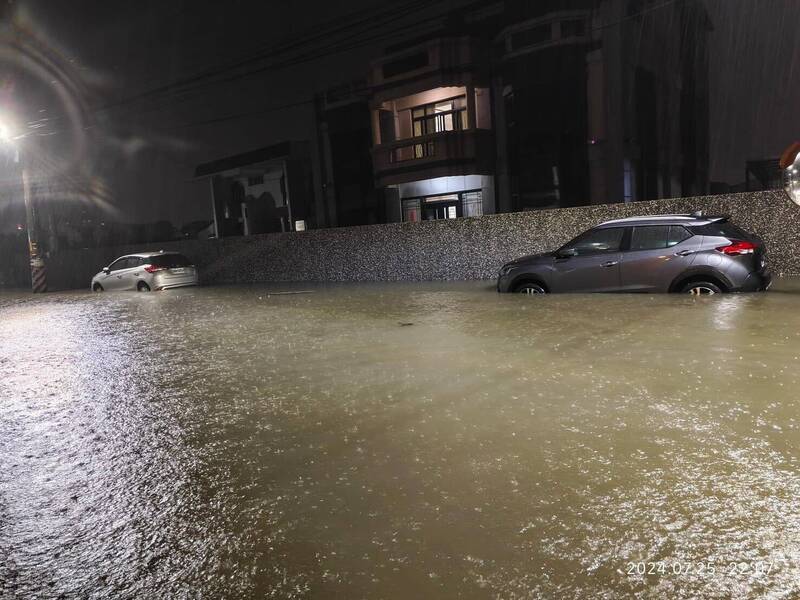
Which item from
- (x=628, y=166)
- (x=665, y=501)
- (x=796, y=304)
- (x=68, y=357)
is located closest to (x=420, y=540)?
(x=665, y=501)

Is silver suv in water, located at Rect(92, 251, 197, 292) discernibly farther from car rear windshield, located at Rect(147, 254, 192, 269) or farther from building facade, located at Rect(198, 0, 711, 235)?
building facade, located at Rect(198, 0, 711, 235)

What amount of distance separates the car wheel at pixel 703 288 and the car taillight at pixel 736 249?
598 millimetres

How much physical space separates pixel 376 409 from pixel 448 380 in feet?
3.25

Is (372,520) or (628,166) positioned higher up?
(628,166)

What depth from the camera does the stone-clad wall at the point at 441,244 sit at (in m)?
12.5

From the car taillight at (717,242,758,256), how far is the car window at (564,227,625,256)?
1.56 meters

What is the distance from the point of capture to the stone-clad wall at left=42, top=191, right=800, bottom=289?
12.5 metres

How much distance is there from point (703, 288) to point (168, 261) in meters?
18.0

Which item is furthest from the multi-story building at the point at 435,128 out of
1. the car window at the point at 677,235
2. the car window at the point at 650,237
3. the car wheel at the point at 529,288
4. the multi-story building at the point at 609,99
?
the car window at the point at 677,235

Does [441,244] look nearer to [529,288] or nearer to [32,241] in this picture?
[529,288]

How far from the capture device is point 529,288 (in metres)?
11.2

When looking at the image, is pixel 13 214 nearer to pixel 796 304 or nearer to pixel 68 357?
pixel 68 357

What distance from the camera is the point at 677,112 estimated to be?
71.3 ft

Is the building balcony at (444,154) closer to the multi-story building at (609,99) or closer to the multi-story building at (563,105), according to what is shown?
the multi-story building at (563,105)
